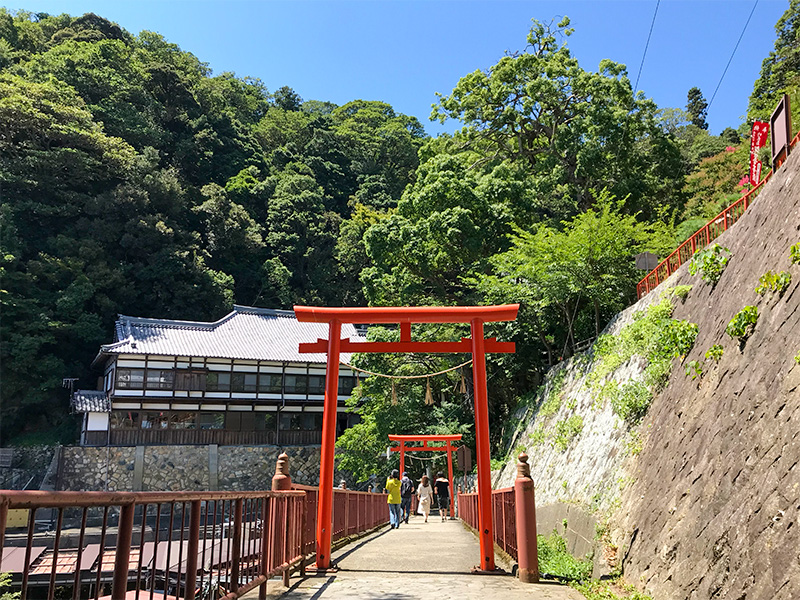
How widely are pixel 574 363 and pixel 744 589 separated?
12525 mm

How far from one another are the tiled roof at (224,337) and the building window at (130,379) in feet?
3.79

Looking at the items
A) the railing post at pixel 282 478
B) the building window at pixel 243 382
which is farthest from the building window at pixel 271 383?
the railing post at pixel 282 478

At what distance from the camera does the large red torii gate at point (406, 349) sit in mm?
7637

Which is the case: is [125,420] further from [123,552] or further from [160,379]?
[123,552]

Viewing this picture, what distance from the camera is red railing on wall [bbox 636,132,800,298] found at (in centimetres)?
998

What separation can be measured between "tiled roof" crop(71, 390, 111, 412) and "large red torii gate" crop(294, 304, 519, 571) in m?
25.9

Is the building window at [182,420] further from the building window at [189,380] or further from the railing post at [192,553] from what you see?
the railing post at [192,553]

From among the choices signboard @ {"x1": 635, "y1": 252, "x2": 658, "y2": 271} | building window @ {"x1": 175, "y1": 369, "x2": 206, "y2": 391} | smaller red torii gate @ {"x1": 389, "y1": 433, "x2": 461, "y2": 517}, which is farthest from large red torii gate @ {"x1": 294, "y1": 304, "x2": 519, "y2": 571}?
building window @ {"x1": 175, "y1": 369, "x2": 206, "y2": 391}

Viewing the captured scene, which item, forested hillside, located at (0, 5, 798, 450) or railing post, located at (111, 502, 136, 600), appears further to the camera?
forested hillside, located at (0, 5, 798, 450)

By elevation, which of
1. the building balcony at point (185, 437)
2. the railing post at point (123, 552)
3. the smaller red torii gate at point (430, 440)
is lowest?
the railing post at point (123, 552)

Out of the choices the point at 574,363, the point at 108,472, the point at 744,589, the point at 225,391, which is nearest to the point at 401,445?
the point at 574,363

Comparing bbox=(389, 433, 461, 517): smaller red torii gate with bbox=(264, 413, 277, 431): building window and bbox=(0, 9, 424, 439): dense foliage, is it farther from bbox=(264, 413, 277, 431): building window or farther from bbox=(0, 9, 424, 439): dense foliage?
bbox=(0, 9, 424, 439): dense foliage

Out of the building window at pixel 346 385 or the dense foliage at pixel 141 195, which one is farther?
the building window at pixel 346 385

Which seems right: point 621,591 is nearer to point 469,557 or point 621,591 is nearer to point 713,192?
point 469,557
